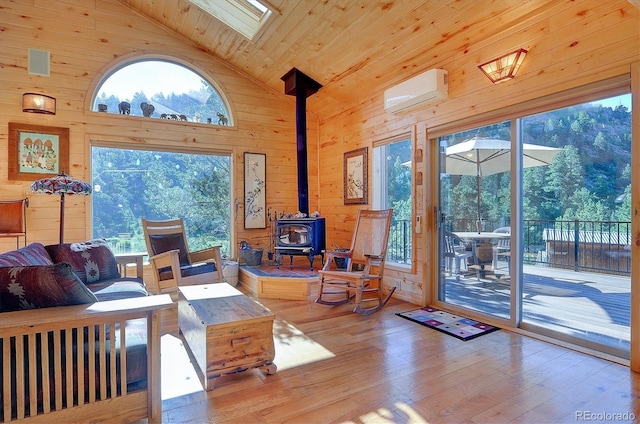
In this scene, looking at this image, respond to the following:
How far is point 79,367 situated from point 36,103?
395 cm

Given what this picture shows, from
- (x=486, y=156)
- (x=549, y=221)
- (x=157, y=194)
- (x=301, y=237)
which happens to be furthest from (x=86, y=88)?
(x=549, y=221)

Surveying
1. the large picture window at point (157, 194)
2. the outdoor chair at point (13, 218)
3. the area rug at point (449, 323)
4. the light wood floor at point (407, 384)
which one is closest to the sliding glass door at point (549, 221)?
the area rug at point (449, 323)

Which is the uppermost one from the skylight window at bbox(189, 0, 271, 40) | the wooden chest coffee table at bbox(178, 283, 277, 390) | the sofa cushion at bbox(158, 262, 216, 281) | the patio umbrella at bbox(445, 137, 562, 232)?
the skylight window at bbox(189, 0, 271, 40)

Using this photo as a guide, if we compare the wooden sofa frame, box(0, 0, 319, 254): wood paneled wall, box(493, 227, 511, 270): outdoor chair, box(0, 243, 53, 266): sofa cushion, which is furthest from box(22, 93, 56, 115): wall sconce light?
box(493, 227, 511, 270): outdoor chair

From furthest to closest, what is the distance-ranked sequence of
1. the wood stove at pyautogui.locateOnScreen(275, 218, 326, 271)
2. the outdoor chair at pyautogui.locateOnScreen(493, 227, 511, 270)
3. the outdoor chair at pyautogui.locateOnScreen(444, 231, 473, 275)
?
the wood stove at pyautogui.locateOnScreen(275, 218, 326, 271)
the outdoor chair at pyautogui.locateOnScreen(444, 231, 473, 275)
the outdoor chair at pyautogui.locateOnScreen(493, 227, 511, 270)

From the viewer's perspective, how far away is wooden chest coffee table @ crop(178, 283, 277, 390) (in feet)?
7.00

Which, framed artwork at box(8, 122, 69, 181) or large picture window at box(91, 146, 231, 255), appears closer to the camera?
framed artwork at box(8, 122, 69, 181)

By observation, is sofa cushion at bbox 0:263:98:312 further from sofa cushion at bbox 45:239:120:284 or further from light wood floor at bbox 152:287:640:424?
sofa cushion at bbox 45:239:120:284

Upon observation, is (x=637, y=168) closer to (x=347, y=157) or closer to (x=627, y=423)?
(x=627, y=423)

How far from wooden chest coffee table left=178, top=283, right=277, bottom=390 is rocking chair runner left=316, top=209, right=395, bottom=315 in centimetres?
145

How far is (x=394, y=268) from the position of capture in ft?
14.3

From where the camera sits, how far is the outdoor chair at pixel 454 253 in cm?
364

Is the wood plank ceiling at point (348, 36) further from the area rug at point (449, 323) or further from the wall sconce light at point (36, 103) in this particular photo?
the area rug at point (449, 323)

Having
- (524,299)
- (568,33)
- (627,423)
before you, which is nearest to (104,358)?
(627,423)
